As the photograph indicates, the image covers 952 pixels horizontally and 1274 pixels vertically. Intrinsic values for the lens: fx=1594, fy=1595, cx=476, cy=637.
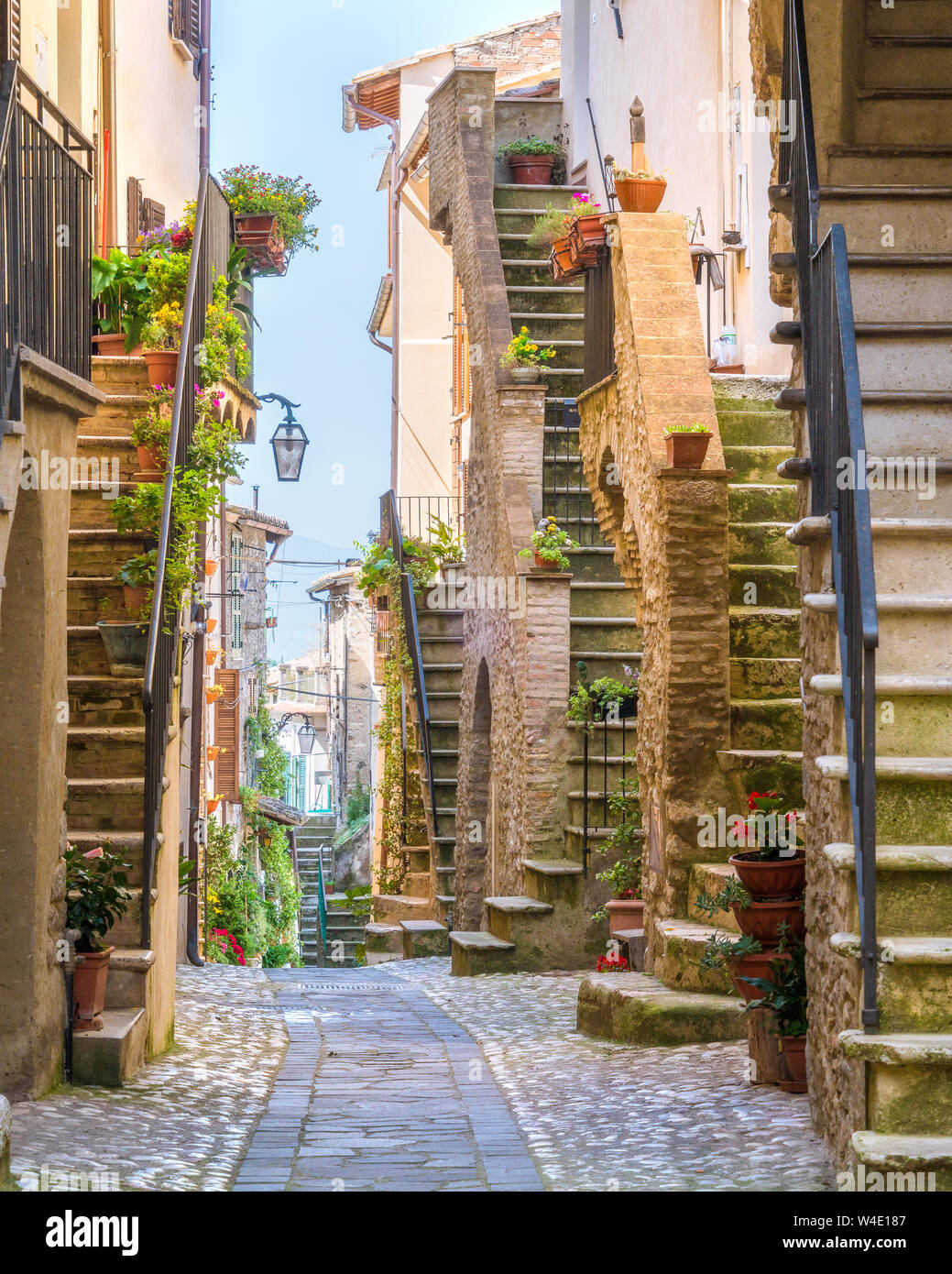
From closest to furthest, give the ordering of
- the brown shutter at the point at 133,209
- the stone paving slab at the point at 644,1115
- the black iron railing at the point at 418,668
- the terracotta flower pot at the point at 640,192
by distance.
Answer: the stone paving slab at the point at 644,1115
the terracotta flower pot at the point at 640,192
the brown shutter at the point at 133,209
the black iron railing at the point at 418,668

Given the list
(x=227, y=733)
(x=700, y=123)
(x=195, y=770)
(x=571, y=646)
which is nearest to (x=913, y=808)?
(x=571, y=646)

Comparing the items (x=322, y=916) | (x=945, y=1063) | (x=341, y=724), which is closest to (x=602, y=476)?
(x=945, y=1063)

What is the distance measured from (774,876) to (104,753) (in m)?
3.29

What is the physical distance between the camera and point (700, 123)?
1236 centimetres

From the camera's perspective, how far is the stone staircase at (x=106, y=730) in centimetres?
669

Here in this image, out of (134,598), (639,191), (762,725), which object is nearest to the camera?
(134,598)

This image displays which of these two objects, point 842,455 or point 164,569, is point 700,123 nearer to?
point 164,569

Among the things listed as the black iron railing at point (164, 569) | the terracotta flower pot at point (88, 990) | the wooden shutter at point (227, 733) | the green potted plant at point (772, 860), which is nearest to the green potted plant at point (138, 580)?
the black iron railing at point (164, 569)

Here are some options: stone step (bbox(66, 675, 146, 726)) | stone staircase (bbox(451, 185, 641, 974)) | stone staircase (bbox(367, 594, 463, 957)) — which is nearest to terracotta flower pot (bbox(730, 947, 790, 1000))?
stone step (bbox(66, 675, 146, 726))

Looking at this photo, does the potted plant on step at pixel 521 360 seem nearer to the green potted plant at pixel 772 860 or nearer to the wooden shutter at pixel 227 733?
the green potted plant at pixel 772 860

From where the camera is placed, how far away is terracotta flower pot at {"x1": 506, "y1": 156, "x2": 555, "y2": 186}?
16547 mm

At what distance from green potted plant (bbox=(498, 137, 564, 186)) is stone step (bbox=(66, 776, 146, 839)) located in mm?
10828

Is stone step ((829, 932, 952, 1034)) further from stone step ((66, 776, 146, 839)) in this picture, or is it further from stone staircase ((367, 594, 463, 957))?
stone staircase ((367, 594, 463, 957))

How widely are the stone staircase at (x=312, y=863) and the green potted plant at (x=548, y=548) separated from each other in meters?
21.3
